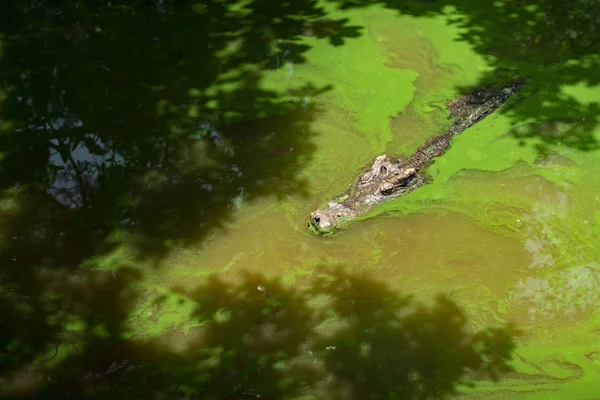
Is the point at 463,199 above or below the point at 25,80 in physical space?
below

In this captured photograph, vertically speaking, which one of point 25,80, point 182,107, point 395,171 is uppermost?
point 25,80

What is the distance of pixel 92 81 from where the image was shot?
13.8 ft

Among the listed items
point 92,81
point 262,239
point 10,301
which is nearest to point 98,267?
point 10,301

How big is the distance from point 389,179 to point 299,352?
1.27 metres

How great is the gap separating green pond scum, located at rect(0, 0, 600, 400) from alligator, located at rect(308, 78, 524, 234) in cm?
7

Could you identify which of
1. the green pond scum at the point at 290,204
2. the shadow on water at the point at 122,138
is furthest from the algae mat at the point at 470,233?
the shadow on water at the point at 122,138

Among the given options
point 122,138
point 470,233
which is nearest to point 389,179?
point 470,233

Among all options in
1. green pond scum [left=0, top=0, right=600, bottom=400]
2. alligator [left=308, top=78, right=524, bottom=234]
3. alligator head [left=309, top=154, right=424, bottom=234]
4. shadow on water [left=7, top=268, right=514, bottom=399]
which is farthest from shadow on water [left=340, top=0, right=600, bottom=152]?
shadow on water [left=7, top=268, right=514, bottom=399]

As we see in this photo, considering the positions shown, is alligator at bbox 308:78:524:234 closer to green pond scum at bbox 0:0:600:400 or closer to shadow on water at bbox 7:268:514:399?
green pond scum at bbox 0:0:600:400

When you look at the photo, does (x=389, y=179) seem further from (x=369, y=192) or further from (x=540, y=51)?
(x=540, y=51)

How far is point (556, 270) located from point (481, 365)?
2.59 ft

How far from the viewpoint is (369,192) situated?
3420 millimetres

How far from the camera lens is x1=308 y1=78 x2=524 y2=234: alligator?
10.8 ft

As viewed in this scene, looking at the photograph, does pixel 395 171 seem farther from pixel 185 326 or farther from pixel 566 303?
pixel 185 326
